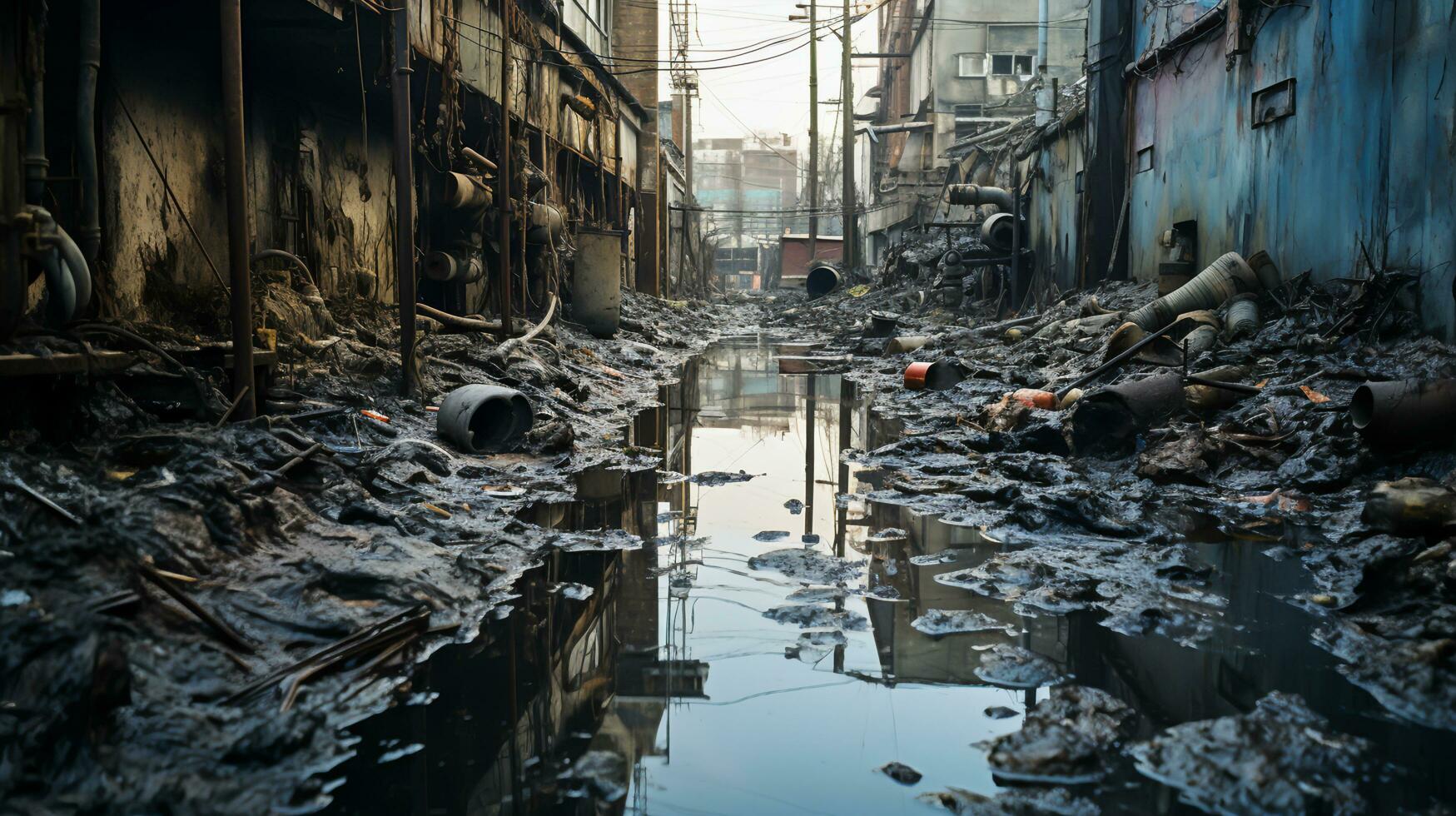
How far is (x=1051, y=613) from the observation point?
3547mm

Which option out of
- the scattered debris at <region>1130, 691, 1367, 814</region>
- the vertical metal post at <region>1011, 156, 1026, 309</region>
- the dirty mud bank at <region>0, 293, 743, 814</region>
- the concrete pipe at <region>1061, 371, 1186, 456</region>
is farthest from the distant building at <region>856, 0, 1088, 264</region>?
the scattered debris at <region>1130, 691, 1367, 814</region>

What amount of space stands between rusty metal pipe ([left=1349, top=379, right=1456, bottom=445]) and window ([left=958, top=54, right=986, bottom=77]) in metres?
32.3

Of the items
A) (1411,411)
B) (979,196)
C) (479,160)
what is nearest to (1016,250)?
(979,196)

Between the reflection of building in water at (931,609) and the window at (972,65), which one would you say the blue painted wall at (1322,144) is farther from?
the window at (972,65)

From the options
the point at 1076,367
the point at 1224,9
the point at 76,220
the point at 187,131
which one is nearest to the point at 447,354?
the point at 187,131

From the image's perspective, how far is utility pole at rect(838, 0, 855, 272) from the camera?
1282 inches

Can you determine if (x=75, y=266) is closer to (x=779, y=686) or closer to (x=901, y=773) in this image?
(x=779, y=686)

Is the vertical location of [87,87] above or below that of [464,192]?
below

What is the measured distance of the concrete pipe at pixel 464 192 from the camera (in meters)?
10.9

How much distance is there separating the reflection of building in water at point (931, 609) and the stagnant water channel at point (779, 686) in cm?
1

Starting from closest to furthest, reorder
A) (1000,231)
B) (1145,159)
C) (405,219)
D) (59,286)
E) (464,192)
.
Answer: (59,286) < (405,219) < (464,192) < (1145,159) < (1000,231)

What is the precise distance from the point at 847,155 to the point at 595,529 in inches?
1166

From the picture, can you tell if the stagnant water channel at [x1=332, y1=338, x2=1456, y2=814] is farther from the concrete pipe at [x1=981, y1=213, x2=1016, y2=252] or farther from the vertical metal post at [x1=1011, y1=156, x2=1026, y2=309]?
the concrete pipe at [x1=981, y1=213, x2=1016, y2=252]

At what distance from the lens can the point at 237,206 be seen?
5348mm
